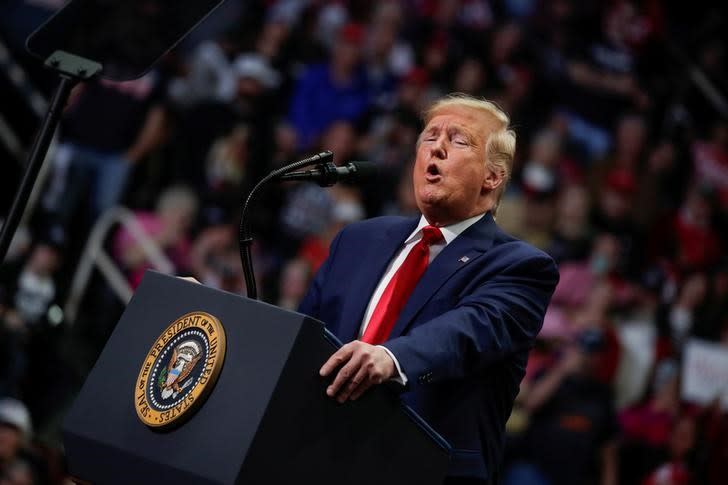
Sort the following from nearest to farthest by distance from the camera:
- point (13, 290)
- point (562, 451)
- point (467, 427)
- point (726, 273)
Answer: point (467, 427)
point (13, 290)
point (562, 451)
point (726, 273)

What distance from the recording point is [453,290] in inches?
98.5

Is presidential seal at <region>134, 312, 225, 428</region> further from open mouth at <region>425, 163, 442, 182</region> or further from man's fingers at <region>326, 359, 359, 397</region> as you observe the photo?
A: open mouth at <region>425, 163, 442, 182</region>

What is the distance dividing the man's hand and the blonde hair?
799mm

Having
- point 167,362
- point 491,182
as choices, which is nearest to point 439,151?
point 491,182

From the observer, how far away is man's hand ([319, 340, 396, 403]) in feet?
6.63

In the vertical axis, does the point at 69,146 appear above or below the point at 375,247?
below

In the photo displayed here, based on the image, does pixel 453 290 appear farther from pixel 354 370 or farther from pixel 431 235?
pixel 354 370

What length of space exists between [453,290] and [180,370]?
2.26 ft

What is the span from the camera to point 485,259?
2.55 m

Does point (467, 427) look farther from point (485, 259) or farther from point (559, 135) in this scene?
point (559, 135)

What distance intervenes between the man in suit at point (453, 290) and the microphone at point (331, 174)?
0.25 meters

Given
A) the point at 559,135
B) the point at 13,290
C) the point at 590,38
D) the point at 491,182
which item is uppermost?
the point at 590,38

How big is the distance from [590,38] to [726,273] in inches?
98.2

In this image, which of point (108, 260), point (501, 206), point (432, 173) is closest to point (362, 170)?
point (432, 173)
